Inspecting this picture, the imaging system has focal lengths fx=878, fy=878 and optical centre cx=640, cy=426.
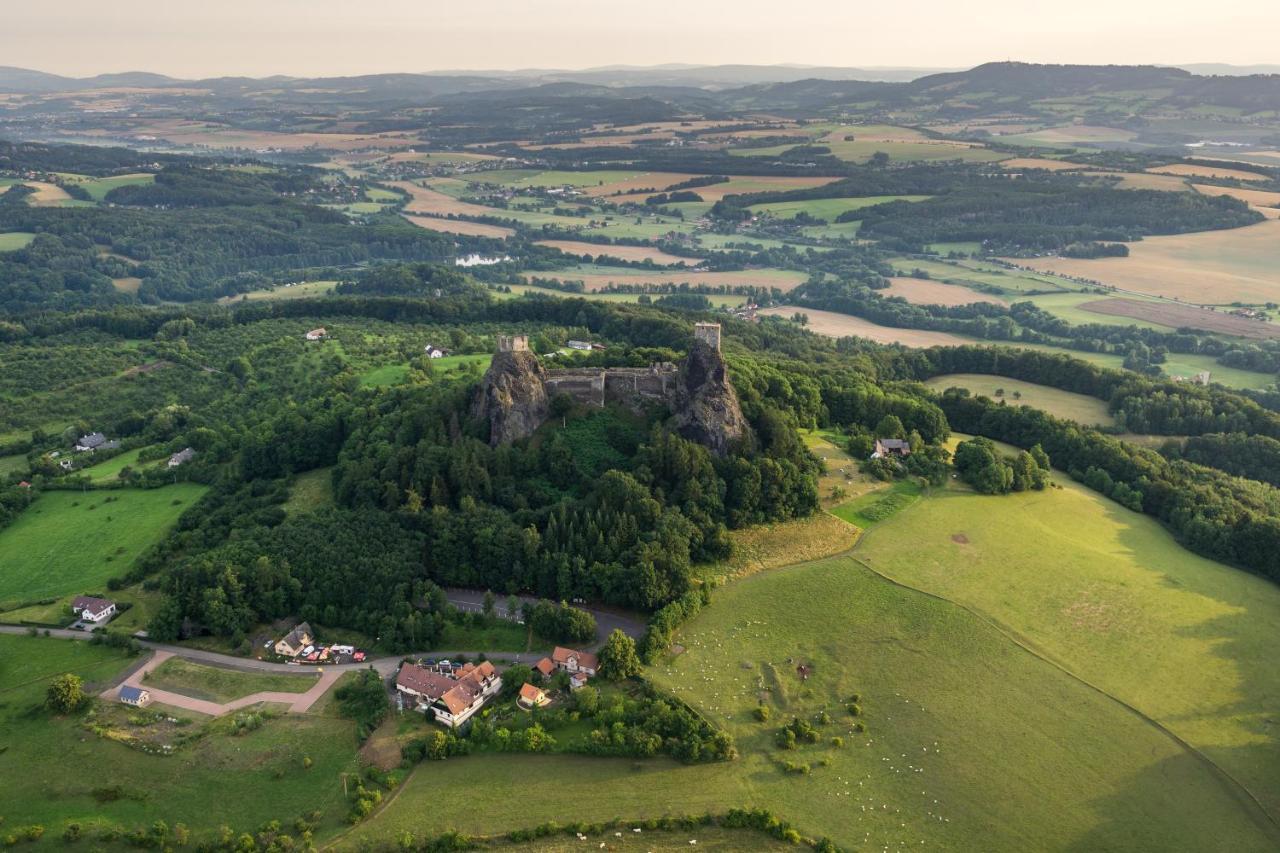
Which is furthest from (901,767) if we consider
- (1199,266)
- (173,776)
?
(1199,266)

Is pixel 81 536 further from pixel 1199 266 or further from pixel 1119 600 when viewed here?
pixel 1199 266

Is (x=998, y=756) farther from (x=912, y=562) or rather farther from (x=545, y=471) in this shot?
(x=545, y=471)

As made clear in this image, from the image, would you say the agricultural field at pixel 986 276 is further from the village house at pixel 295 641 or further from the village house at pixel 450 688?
the village house at pixel 295 641

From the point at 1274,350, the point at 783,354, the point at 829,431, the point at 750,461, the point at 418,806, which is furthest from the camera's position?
the point at 1274,350

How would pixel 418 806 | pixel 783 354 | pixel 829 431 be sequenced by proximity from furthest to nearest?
pixel 783 354, pixel 829 431, pixel 418 806

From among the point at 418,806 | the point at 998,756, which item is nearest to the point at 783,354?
the point at 998,756

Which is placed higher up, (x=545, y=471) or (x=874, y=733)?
(x=545, y=471)

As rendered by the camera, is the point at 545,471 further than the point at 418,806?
Yes

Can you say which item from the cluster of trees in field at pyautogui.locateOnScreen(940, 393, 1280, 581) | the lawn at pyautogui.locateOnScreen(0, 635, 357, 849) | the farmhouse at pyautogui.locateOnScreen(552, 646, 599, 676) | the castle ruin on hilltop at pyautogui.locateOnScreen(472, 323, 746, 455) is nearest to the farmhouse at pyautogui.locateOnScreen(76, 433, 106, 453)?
the lawn at pyautogui.locateOnScreen(0, 635, 357, 849)
